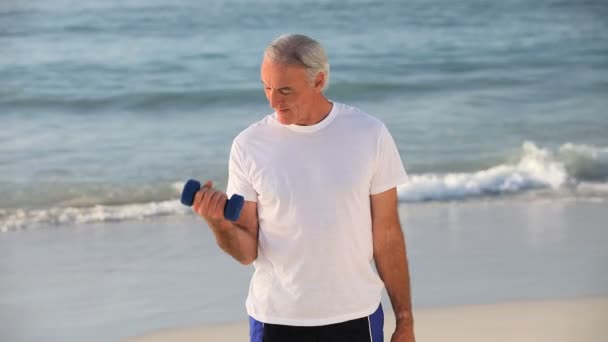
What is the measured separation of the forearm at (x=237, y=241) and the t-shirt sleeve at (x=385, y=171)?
0.37m

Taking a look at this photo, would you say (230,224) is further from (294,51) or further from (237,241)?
(294,51)

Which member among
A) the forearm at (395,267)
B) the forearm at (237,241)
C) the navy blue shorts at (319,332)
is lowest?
the navy blue shorts at (319,332)

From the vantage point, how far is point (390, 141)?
302cm

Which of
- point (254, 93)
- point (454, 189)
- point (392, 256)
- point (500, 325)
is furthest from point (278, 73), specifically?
point (254, 93)

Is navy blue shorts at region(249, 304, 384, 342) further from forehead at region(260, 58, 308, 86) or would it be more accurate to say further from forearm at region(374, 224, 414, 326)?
forehead at region(260, 58, 308, 86)

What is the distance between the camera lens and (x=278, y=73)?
287 cm

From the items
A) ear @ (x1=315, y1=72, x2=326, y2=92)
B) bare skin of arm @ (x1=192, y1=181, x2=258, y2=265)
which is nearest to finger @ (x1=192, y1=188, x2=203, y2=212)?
bare skin of arm @ (x1=192, y1=181, x2=258, y2=265)

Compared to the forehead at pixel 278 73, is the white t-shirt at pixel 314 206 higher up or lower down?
lower down

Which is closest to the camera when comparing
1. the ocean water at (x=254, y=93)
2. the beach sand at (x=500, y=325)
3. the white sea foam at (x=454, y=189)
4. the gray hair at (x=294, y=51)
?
the gray hair at (x=294, y=51)

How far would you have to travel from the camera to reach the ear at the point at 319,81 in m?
2.95

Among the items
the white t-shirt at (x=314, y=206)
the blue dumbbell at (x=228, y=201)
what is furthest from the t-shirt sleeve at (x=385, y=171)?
the blue dumbbell at (x=228, y=201)

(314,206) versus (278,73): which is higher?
(278,73)

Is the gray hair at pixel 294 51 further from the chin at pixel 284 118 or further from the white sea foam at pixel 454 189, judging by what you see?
the white sea foam at pixel 454 189

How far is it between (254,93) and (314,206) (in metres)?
12.1
